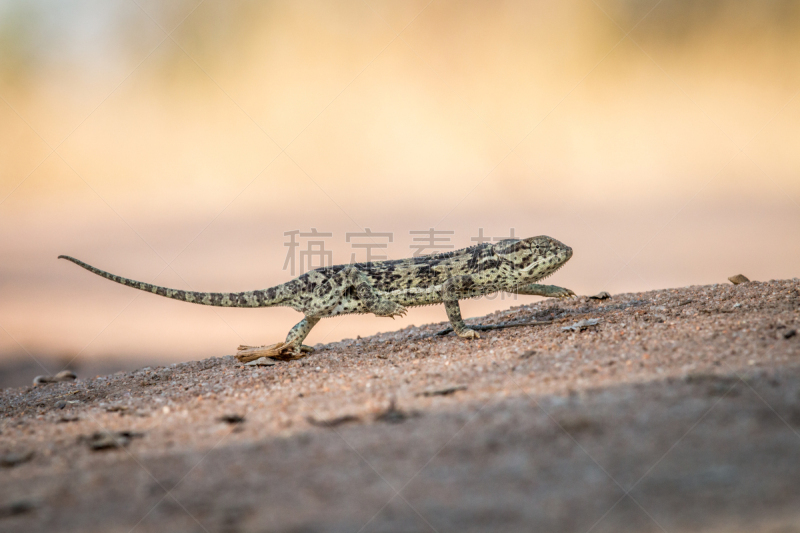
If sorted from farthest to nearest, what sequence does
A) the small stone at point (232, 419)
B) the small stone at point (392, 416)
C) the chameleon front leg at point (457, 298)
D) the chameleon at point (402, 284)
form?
the chameleon at point (402, 284) → the chameleon front leg at point (457, 298) → the small stone at point (232, 419) → the small stone at point (392, 416)

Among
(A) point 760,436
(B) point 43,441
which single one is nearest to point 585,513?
(A) point 760,436

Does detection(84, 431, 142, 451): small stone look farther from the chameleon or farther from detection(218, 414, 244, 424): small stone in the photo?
the chameleon

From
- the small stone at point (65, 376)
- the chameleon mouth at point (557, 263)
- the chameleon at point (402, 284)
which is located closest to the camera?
the chameleon mouth at point (557, 263)

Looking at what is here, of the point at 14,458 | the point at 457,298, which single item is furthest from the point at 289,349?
the point at 14,458

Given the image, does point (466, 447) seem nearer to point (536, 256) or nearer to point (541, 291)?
point (536, 256)

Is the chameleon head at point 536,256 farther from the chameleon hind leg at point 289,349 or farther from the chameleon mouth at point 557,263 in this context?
the chameleon hind leg at point 289,349

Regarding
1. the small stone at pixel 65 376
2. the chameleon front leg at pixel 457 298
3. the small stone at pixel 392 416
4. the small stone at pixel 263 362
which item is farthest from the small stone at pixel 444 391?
the small stone at pixel 65 376
